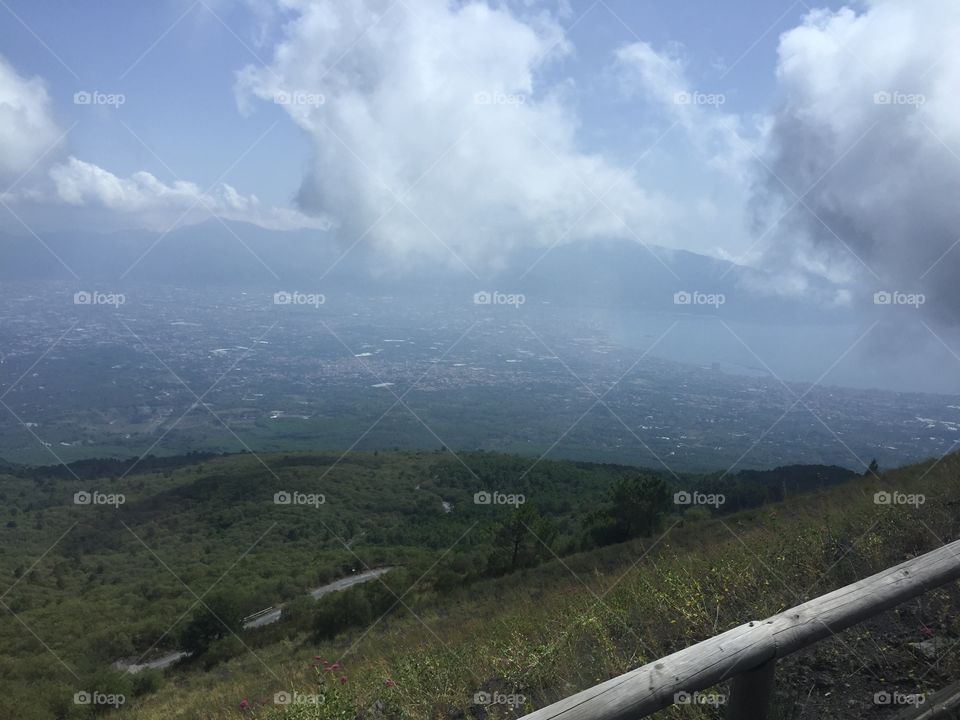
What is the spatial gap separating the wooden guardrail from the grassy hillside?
715 millimetres

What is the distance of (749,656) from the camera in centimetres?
238

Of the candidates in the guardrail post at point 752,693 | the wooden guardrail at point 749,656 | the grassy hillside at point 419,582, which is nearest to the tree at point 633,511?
the grassy hillside at point 419,582

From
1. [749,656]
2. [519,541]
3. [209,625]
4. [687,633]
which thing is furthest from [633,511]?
[749,656]

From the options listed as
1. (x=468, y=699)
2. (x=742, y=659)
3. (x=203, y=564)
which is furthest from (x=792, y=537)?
(x=203, y=564)

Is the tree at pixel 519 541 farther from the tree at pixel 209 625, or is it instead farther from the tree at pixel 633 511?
the tree at pixel 209 625

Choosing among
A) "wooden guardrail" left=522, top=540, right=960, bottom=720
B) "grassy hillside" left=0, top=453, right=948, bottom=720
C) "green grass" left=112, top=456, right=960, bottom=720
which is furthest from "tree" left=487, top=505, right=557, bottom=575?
"wooden guardrail" left=522, top=540, right=960, bottom=720

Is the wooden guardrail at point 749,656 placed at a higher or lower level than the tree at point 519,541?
lower

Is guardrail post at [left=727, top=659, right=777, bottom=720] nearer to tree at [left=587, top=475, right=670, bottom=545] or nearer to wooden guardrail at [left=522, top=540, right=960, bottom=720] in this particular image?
wooden guardrail at [left=522, top=540, right=960, bottom=720]

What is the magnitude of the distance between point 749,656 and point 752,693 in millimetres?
289

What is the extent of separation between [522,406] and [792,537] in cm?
12122

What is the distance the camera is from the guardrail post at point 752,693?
252 centimetres

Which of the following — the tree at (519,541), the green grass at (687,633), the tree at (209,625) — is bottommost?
the tree at (209,625)

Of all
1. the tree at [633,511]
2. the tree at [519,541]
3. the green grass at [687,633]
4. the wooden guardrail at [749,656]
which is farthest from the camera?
the tree at [519,541]

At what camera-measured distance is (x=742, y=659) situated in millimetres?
2363
